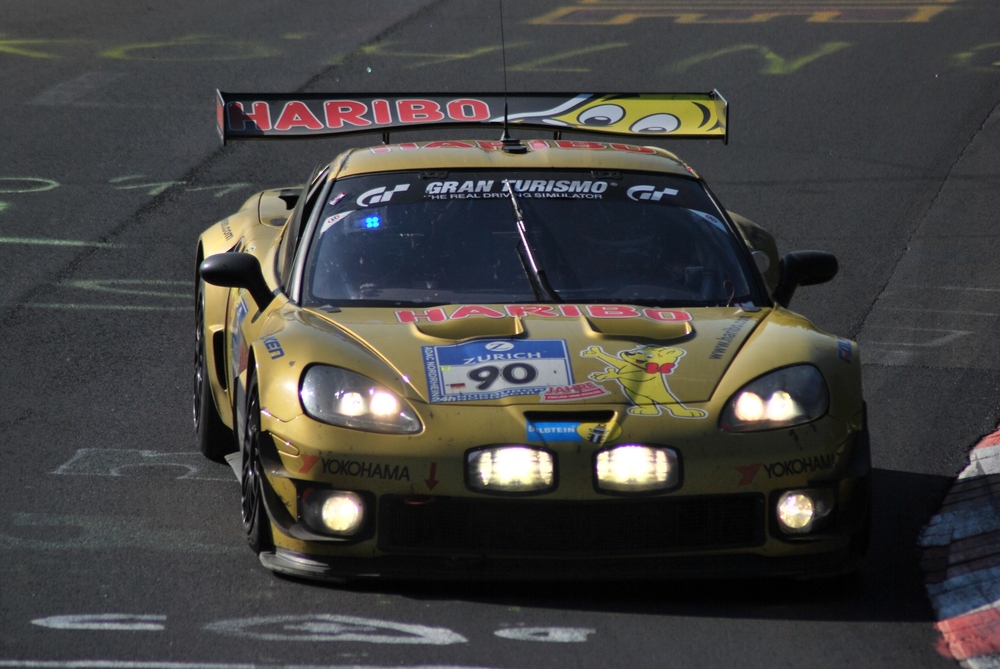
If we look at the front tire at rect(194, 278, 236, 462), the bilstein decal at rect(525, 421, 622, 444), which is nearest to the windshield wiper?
the bilstein decal at rect(525, 421, 622, 444)

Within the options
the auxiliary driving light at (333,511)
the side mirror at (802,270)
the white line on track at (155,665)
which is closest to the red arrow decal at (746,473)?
the white line on track at (155,665)

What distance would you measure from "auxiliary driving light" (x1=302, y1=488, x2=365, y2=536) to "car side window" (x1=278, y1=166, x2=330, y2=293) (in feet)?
4.13

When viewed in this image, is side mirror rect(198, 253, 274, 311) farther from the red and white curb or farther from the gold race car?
the red and white curb

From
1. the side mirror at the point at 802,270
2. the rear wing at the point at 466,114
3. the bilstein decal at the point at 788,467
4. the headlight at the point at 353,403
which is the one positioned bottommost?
the bilstein decal at the point at 788,467

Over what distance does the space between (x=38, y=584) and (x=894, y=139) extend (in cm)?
1069

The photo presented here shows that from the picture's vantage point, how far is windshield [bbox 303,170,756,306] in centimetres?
538

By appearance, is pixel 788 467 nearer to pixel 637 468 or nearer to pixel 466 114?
pixel 637 468

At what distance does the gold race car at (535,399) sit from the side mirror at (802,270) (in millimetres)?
11

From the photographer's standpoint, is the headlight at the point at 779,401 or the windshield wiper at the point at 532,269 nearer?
the headlight at the point at 779,401

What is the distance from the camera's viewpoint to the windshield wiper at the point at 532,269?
17.5 feet

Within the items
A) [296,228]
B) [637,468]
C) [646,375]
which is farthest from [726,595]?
[296,228]

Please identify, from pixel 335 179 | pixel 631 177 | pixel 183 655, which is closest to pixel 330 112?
pixel 335 179

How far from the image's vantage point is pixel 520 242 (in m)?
5.57

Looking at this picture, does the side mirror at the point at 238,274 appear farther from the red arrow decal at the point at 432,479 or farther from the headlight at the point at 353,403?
the red arrow decal at the point at 432,479
